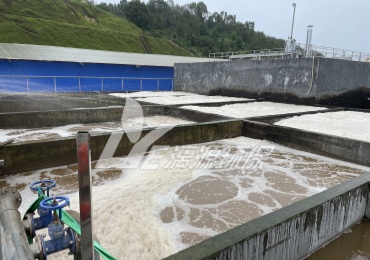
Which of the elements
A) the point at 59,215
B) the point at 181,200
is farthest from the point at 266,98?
the point at 59,215

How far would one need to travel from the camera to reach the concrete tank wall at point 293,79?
33.3 ft

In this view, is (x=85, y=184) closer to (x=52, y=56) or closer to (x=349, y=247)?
(x=349, y=247)

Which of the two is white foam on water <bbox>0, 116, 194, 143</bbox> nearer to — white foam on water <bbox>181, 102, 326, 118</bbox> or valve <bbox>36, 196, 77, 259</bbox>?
white foam on water <bbox>181, 102, 326, 118</bbox>

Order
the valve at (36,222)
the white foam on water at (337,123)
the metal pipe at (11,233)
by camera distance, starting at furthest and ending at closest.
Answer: the white foam on water at (337,123) < the valve at (36,222) < the metal pipe at (11,233)

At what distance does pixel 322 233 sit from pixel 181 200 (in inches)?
72.9

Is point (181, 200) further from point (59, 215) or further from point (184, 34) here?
point (184, 34)

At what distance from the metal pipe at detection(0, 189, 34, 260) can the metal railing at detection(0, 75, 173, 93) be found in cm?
1205

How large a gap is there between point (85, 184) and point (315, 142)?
223 inches

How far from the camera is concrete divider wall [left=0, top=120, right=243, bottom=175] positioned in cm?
471

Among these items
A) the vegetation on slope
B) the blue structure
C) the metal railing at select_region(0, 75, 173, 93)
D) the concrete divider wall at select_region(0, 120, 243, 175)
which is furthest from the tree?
the concrete divider wall at select_region(0, 120, 243, 175)

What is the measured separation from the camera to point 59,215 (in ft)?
5.07

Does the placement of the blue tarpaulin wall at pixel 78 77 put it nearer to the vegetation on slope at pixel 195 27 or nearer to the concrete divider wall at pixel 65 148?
the concrete divider wall at pixel 65 148

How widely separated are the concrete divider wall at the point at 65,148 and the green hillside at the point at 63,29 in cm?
2272

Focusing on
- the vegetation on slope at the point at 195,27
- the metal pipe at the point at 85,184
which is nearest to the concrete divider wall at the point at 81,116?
the metal pipe at the point at 85,184
